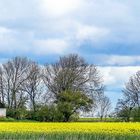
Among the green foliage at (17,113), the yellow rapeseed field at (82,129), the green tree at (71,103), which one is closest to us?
the yellow rapeseed field at (82,129)

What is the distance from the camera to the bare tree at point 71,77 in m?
74.2

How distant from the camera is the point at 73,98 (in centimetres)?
7038

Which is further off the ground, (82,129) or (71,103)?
(71,103)

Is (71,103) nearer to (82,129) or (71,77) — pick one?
(71,77)

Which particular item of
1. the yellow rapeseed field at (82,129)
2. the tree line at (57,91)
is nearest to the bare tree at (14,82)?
the tree line at (57,91)

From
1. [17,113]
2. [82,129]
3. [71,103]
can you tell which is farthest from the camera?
[17,113]

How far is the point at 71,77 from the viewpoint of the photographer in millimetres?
74000

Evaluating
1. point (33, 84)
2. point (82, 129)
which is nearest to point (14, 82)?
point (33, 84)

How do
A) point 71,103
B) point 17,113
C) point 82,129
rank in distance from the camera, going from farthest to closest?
point 17,113
point 71,103
point 82,129

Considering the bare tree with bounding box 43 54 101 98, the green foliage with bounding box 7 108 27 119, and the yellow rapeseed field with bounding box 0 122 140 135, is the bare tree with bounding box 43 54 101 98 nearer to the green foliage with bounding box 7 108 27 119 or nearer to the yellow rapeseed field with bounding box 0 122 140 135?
the green foliage with bounding box 7 108 27 119

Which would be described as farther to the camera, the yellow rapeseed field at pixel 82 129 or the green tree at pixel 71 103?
the green tree at pixel 71 103

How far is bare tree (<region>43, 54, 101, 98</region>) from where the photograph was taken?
74.2 metres

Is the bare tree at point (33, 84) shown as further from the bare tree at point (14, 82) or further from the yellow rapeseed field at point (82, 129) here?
the yellow rapeseed field at point (82, 129)

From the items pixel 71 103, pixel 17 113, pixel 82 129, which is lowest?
pixel 82 129
